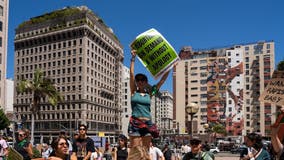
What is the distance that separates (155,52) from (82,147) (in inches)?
119

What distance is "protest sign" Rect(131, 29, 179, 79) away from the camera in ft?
25.8

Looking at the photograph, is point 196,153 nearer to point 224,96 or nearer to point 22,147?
point 22,147

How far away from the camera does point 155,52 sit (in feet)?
25.7

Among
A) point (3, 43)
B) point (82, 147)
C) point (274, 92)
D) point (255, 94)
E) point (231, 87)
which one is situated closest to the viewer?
point (274, 92)

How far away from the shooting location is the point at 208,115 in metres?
137

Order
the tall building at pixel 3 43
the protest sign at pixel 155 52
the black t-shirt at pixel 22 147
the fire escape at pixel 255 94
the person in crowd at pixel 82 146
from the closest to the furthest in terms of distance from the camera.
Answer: the protest sign at pixel 155 52
the person in crowd at pixel 82 146
the black t-shirt at pixel 22 147
the tall building at pixel 3 43
the fire escape at pixel 255 94

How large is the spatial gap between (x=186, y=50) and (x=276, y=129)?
145502 mm

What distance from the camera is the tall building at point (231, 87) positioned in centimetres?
13075

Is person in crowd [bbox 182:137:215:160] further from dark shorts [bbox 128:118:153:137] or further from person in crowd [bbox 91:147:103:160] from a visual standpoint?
person in crowd [bbox 91:147:103:160]

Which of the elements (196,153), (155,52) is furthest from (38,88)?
(196,153)

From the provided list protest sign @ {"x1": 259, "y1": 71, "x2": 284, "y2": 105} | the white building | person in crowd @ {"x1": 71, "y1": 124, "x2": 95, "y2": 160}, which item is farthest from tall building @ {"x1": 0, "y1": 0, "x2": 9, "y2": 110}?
the white building

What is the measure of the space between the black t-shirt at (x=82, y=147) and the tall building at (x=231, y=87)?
12295cm

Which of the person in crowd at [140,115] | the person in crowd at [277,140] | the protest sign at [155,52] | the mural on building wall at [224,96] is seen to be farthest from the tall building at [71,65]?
the person in crowd at [277,140]

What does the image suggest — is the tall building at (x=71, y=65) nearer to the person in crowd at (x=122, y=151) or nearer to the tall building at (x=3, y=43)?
the tall building at (x=3, y=43)
